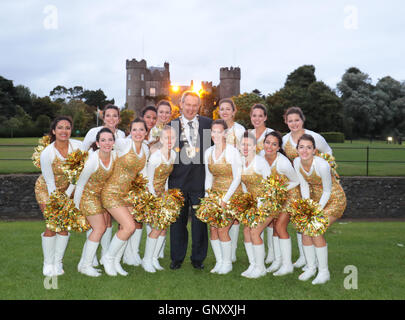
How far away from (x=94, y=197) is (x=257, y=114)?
2696mm

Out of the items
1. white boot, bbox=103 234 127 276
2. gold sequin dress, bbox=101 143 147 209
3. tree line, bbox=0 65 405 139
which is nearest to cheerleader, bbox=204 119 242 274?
gold sequin dress, bbox=101 143 147 209

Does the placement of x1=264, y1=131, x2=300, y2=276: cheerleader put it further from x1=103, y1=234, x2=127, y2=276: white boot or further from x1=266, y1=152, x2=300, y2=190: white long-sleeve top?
x1=103, y1=234, x2=127, y2=276: white boot

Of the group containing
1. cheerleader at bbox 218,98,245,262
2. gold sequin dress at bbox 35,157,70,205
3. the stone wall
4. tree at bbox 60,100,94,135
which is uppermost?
tree at bbox 60,100,94,135

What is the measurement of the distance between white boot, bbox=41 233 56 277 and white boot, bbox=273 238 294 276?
10.5 feet

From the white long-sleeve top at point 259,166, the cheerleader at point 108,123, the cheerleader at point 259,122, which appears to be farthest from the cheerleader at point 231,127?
the cheerleader at point 108,123

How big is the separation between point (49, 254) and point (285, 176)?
11.6 feet

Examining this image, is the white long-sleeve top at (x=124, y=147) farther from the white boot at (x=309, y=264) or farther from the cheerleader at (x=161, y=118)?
the white boot at (x=309, y=264)

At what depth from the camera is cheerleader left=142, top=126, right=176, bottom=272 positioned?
19.3 feet

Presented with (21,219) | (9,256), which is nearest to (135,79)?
(21,219)

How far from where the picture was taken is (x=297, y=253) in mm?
7500

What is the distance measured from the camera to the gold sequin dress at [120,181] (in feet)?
→ 18.2

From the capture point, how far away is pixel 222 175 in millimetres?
5824

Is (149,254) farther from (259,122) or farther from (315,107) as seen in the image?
(315,107)

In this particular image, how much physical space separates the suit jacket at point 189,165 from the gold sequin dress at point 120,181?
677mm
